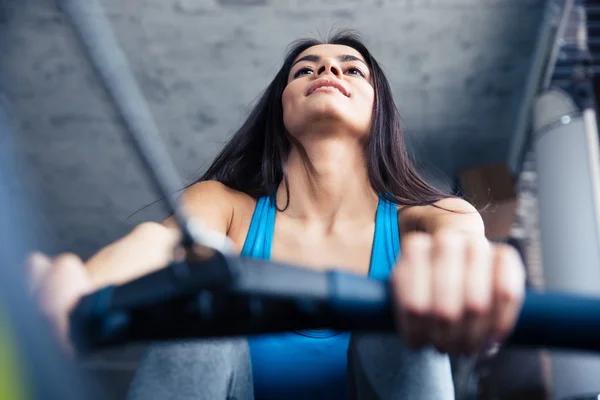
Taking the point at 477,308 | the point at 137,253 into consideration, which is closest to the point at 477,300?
the point at 477,308

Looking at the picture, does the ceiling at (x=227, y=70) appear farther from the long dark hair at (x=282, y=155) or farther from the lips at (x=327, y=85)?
the lips at (x=327, y=85)

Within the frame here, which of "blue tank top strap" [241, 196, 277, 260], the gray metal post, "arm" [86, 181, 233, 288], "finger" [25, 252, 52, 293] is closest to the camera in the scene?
"finger" [25, 252, 52, 293]

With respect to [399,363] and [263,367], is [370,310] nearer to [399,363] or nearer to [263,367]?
[399,363]

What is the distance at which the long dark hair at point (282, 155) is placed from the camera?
99cm

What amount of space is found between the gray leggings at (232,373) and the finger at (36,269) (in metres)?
0.32

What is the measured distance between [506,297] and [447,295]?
0.03m

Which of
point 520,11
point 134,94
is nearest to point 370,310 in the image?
point 134,94

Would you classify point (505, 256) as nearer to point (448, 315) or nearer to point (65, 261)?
point (448, 315)

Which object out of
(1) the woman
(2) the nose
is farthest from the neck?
(2) the nose

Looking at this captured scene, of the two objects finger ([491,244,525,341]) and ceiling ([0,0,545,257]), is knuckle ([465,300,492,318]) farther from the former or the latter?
ceiling ([0,0,545,257])

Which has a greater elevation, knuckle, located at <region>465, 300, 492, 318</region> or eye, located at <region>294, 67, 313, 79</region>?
eye, located at <region>294, 67, 313, 79</region>

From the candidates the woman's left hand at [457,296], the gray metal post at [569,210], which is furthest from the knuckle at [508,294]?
the gray metal post at [569,210]

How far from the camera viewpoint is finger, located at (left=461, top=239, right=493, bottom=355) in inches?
16.2

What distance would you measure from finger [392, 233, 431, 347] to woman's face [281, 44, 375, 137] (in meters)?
0.55
